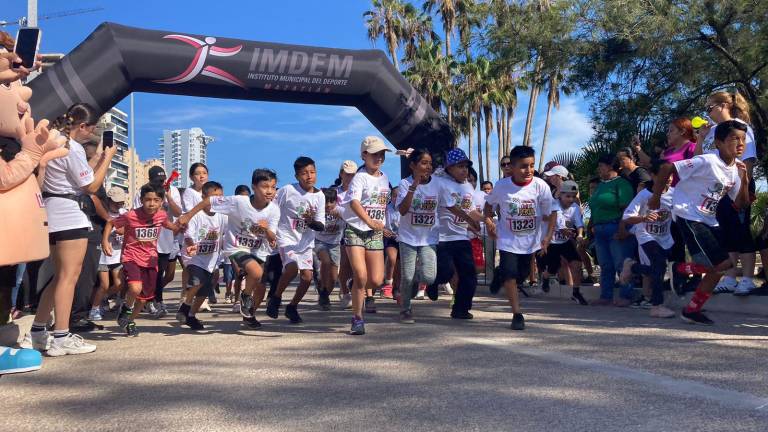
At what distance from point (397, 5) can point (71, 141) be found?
38.1 m

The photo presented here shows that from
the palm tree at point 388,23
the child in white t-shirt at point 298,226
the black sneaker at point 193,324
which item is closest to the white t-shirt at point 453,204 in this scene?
the child in white t-shirt at point 298,226

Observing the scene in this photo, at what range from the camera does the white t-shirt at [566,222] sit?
11023 mm

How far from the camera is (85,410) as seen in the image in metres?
3.99

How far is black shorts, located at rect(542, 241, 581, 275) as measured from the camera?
11.1 m

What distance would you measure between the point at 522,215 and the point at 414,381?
360 centimetres

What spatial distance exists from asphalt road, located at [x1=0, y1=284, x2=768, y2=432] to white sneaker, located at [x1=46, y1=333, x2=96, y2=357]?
0.36 ft

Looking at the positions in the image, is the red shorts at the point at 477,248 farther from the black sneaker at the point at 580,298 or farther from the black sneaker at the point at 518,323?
the black sneaker at the point at 518,323

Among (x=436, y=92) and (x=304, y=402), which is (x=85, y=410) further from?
(x=436, y=92)

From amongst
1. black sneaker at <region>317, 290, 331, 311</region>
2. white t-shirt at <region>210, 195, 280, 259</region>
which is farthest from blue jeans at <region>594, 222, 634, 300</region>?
white t-shirt at <region>210, 195, 280, 259</region>

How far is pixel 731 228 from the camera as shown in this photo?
7086mm

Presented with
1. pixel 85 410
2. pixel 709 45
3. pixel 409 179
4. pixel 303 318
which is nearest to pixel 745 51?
pixel 709 45

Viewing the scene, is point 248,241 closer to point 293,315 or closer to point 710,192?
point 293,315

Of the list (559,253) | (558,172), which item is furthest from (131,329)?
(558,172)

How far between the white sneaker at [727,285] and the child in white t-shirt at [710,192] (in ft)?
5.97
